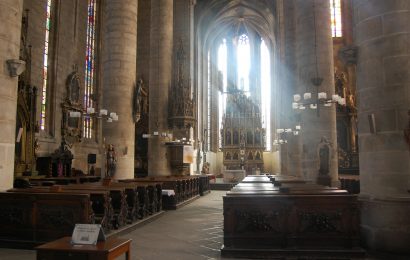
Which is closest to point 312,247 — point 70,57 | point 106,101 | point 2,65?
point 2,65

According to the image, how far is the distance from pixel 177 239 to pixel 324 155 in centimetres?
639

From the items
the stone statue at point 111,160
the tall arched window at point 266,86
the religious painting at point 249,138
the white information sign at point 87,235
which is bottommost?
the white information sign at point 87,235

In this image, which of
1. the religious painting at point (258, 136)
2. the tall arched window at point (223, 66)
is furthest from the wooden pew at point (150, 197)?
the tall arched window at point (223, 66)

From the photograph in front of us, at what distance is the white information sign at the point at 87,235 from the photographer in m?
3.71

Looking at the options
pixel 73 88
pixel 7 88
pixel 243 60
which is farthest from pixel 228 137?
pixel 7 88

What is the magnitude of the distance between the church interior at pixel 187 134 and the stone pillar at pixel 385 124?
0.02 m

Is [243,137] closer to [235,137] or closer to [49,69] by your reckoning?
[235,137]

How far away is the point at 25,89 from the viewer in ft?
50.9

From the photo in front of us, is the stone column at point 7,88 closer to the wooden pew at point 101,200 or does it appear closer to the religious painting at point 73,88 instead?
the wooden pew at point 101,200

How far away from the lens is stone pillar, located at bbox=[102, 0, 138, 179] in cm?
1430

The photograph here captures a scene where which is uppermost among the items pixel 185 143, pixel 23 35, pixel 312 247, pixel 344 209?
pixel 23 35

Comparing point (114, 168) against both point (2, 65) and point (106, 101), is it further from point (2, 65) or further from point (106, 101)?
point (2, 65)

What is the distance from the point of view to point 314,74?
1311 centimetres

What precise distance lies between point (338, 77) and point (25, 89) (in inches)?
705
